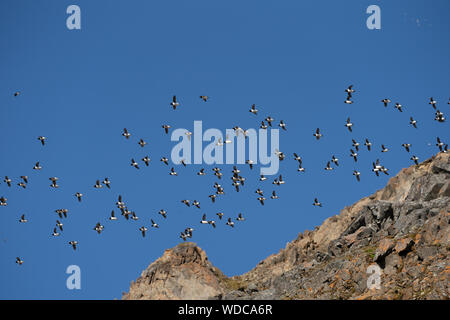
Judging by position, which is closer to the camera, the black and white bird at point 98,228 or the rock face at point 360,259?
the rock face at point 360,259

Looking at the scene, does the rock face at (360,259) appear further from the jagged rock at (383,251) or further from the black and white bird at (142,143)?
the black and white bird at (142,143)

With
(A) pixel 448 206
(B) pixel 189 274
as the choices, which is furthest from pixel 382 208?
(B) pixel 189 274

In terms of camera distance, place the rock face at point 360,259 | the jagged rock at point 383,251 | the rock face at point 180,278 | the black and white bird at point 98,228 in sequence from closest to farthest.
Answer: the rock face at point 360,259 → the jagged rock at point 383,251 → the black and white bird at point 98,228 → the rock face at point 180,278

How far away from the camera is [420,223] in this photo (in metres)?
112

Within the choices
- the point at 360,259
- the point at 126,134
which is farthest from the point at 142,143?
the point at 360,259

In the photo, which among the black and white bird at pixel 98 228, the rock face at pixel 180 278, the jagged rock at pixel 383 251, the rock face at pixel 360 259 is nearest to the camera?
the rock face at pixel 360 259

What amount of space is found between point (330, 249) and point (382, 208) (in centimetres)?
1038

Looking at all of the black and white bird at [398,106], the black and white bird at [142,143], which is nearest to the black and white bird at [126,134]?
the black and white bird at [142,143]

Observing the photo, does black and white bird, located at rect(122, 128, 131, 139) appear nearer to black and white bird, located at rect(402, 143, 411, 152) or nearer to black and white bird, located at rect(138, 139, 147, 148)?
black and white bird, located at rect(138, 139, 147, 148)

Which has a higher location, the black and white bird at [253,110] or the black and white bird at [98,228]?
the black and white bird at [253,110]

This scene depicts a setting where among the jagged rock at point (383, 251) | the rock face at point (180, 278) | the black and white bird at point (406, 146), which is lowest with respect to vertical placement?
the jagged rock at point (383, 251)

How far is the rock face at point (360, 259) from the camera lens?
318 feet

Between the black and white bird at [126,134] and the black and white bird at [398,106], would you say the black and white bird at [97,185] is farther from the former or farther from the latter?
the black and white bird at [398,106]
